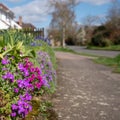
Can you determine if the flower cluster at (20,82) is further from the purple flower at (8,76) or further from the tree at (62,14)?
the tree at (62,14)

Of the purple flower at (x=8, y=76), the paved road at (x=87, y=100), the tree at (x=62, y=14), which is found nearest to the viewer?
the purple flower at (x=8, y=76)

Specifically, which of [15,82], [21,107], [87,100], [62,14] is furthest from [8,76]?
[62,14]

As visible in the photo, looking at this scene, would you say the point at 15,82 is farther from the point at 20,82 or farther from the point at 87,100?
the point at 87,100

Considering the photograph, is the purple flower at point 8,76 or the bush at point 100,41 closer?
the purple flower at point 8,76

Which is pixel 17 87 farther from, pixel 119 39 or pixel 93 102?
pixel 119 39

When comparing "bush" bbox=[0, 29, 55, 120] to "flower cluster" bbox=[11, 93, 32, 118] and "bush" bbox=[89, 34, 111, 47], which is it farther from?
"bush" bbox=[89, 34, 111, 47]

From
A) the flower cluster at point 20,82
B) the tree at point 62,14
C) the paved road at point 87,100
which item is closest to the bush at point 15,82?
the flower cluster at point 20,82

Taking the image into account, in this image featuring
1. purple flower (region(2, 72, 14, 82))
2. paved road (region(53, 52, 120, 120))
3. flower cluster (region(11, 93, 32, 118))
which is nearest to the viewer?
flower cluster (region(11, 93, 32, 118))

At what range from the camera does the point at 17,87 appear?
4.37m

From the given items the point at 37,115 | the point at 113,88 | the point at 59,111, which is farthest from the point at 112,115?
the point at 113,88

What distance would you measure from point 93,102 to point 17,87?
10.4 ft

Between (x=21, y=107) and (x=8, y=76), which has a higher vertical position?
(x=8, y=76)

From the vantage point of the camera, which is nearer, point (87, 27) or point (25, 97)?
point (25, 97)

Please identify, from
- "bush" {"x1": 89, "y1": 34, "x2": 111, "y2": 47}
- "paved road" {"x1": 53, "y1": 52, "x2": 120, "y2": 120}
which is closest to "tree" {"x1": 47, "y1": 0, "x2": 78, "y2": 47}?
"bush" {"x1": 89, "y1": 34, "x2": 111, "y2": 47}
